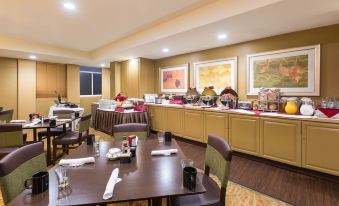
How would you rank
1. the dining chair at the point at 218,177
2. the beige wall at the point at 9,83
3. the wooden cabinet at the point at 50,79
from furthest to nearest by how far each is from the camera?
the wooden cabinet at the point at 50,79 → the beige wall at the point at 9,83 → the dining chair at the point at 218,177

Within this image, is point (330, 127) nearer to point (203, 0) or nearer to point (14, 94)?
point (203, 0)

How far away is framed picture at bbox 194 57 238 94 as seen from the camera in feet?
13.5

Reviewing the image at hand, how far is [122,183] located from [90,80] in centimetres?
778

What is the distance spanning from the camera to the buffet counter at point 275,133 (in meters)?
2.55

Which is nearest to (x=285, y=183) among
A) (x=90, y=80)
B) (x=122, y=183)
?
(x=122, y=183)

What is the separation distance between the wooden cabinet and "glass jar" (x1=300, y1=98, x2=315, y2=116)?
23.7ft

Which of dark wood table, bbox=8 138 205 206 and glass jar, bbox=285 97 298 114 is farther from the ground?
glass jar, bbox=285 97 298 114

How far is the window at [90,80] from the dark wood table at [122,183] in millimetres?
6872

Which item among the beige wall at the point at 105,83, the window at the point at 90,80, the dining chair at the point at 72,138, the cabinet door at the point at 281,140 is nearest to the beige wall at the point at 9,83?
the window at the point at 90,80

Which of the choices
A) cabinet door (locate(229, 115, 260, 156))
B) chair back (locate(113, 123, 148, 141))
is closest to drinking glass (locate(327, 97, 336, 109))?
cabinet door (locate(229, 115, 260, 156))

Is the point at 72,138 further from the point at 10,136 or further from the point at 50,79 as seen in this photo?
the point at 50,79

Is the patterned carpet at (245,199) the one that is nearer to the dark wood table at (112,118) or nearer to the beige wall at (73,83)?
the dark wood table at (112,118)

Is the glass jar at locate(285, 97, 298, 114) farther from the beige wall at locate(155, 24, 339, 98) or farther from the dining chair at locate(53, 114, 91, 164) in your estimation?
the dining chair at locate(53, 114, 91, 164)

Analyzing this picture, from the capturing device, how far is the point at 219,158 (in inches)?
63.9
